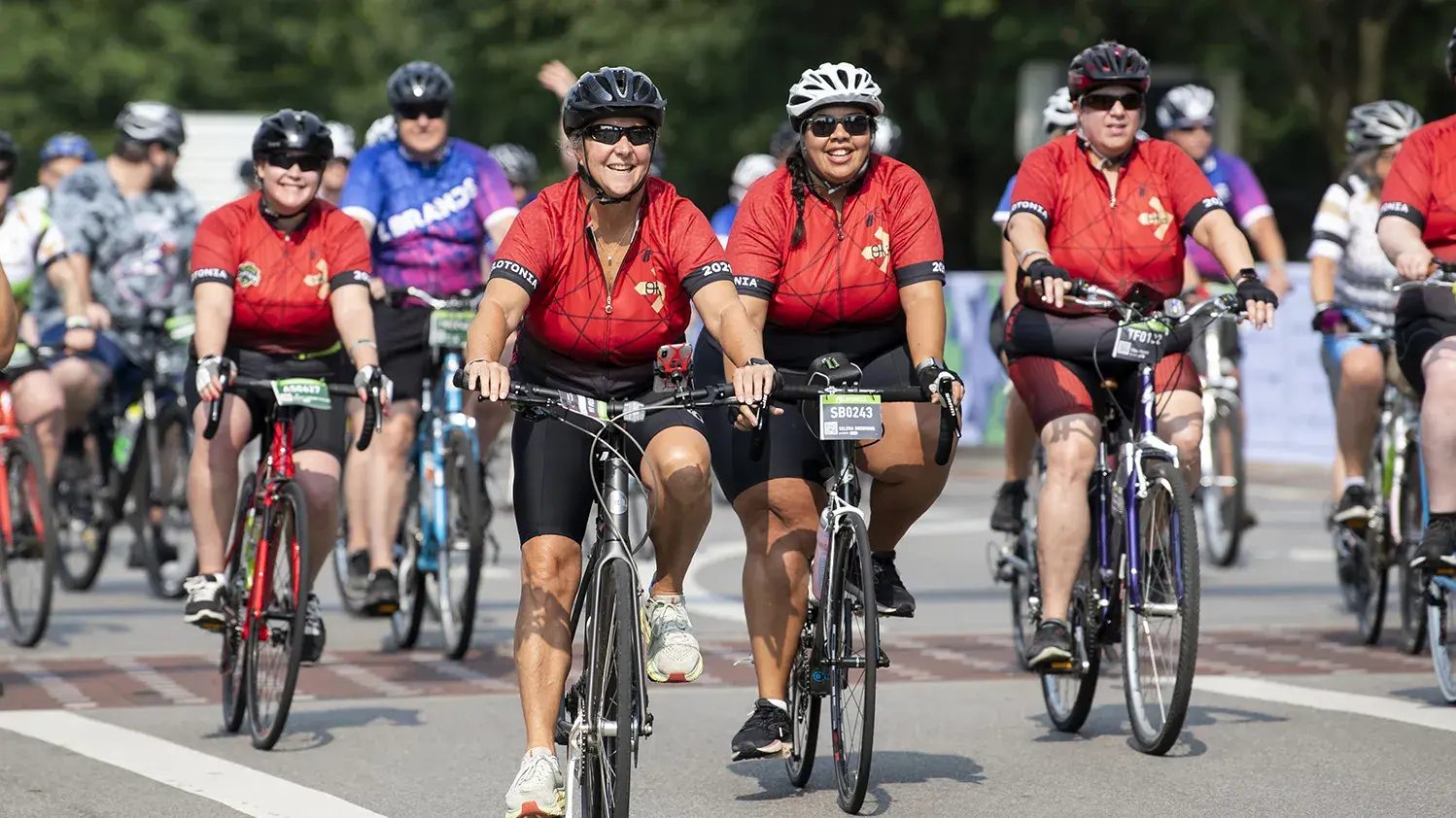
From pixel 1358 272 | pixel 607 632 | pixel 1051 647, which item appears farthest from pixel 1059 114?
pixel 607 632

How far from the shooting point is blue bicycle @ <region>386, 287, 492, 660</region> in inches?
397

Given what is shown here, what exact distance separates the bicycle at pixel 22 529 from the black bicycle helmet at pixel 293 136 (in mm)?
2190

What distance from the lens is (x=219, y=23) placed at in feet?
176

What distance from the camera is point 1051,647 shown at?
25.4 feet

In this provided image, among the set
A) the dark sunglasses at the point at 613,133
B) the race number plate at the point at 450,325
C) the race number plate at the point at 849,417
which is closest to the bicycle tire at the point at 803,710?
the race number plate at the point at 849,417

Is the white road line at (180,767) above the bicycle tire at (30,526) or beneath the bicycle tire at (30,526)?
beneath

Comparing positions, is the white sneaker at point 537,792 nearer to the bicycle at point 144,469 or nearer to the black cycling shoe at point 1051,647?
the black cycling shoe at point 1051,647

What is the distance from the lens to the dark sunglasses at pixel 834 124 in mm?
7195

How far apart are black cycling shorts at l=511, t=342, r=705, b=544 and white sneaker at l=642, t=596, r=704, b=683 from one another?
0.28 metres

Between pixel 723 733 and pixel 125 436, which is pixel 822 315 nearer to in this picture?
pixel 723 733

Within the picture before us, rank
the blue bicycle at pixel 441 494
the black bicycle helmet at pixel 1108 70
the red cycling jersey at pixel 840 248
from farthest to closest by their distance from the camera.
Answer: the blue bicycle at pixel 441 494
the black bicycle helmet at pixel 1108 70
the red cycling jersey at pixel 840 248

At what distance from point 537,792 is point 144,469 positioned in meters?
6.56

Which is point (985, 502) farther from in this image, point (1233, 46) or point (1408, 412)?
point (1233, 46)

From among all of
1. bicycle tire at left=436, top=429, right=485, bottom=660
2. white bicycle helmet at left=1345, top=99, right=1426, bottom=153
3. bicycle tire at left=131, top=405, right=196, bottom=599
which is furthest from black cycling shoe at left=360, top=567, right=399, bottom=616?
white bicycle helmet at left=1345, top=99, right=1426, bottom=153
